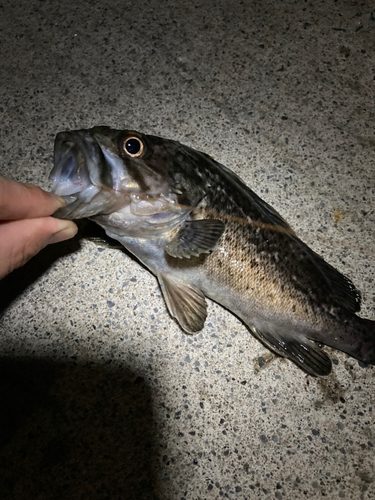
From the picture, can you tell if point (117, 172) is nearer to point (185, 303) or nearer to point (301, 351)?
point (185, 303)

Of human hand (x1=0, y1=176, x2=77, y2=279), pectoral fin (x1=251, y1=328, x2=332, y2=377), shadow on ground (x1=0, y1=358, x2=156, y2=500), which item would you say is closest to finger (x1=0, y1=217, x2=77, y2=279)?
human hand (x1=0, y1=176, x2=77, y2=279)

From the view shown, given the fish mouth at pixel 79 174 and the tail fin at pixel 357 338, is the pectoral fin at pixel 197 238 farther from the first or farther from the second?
the tail fin at pixel 357 338

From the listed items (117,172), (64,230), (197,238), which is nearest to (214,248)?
(197,238)

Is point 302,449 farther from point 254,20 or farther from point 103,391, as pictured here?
point 254,20

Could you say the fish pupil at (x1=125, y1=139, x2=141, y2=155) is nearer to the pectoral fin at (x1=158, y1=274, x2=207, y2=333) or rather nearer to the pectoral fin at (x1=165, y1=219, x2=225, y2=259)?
the pectoral fin at (x1=165, y1=219, x2=225, y2=259)

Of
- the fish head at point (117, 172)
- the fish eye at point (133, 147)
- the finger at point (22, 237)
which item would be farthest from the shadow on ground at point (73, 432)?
the fish eye at point (133, 147)
